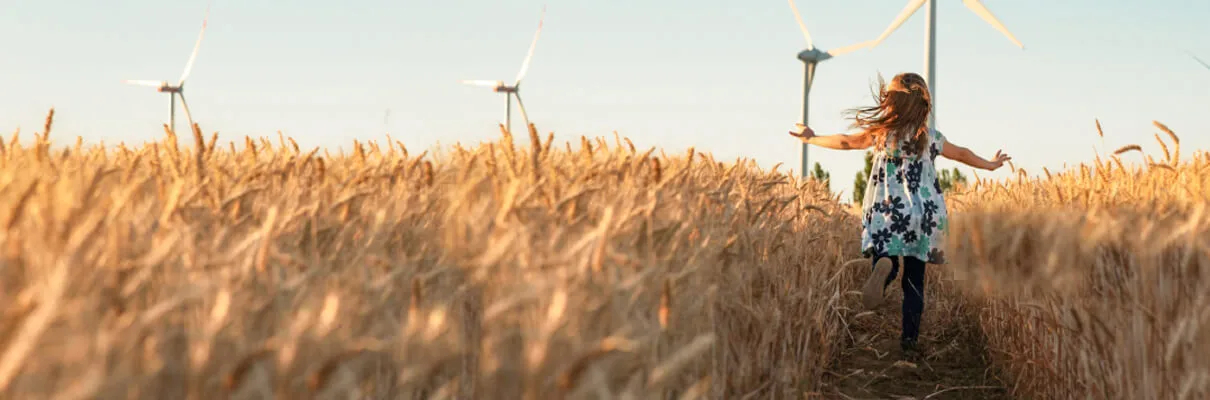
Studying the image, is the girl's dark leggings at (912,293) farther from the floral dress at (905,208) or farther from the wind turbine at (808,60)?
the wind turbine at (808,60)

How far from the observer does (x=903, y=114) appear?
685cm

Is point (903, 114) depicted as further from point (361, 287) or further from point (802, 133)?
point (361, 287)

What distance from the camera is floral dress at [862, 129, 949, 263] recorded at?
22.3 feet

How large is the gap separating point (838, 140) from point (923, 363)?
182 cm

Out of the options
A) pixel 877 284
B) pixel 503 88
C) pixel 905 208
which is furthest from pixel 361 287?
pixel 503 88

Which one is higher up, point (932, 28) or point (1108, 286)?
point (932, 28)

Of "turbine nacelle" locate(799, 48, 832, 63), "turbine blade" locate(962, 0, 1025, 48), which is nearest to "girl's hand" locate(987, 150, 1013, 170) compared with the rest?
"turbine blade" locate(962, 0, 1025, 48)

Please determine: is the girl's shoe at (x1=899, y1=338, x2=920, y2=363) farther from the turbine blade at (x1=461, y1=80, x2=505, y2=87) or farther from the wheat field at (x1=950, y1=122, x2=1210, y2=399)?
the turbine blade at (x1=461, y1=80, x2=505, y2=87)

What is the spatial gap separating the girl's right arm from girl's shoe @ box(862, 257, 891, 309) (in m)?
1.01

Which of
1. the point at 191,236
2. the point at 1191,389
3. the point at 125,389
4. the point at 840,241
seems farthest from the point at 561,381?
the point at 840,241

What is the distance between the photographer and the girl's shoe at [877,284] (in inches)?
266

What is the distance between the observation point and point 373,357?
2561 mm

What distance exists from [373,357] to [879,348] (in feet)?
19.9

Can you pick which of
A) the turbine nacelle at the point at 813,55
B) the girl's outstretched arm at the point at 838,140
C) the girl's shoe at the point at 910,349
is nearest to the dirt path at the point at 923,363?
the girl's shoe at the point at 910,349
